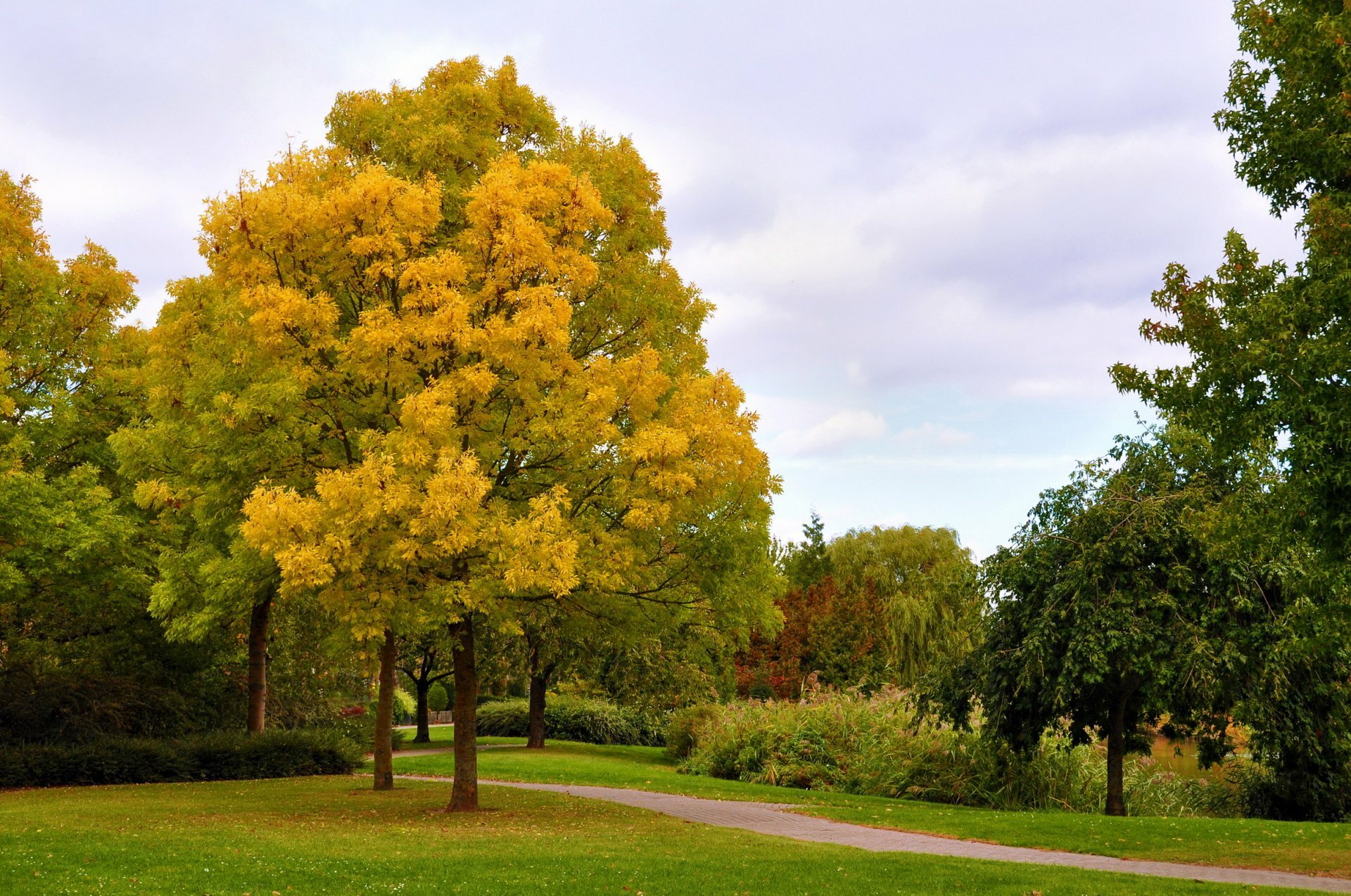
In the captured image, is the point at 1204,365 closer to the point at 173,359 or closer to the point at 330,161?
the point at 330,161

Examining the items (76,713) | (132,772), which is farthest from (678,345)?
(76,713)

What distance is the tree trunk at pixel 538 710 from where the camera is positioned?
32.4 m

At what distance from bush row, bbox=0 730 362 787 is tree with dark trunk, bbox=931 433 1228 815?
15.0 metres

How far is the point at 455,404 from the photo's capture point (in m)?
14.1

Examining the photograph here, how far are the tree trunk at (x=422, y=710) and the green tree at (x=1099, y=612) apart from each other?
22.5m

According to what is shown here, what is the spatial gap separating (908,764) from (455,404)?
44.5 ft

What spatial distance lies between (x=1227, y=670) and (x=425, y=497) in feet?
41.9

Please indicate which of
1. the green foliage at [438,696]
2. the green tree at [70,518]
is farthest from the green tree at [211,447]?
the green foliage at [438,696]

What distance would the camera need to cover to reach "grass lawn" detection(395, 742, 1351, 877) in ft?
43.0

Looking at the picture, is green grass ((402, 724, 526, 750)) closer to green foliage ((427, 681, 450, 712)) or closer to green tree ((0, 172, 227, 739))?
green foliage ((427, 681, 450, 712))

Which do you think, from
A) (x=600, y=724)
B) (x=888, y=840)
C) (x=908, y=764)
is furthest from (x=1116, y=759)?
(x=600, y=724)

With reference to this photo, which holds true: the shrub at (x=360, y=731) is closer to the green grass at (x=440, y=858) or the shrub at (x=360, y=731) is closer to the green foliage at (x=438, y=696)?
the green foliage at (x=438, y=696)

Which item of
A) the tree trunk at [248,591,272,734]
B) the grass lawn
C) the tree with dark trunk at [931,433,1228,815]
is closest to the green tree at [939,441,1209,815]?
the tree with dark trunk at [931,433,1228,815]

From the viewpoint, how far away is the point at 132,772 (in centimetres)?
2159
